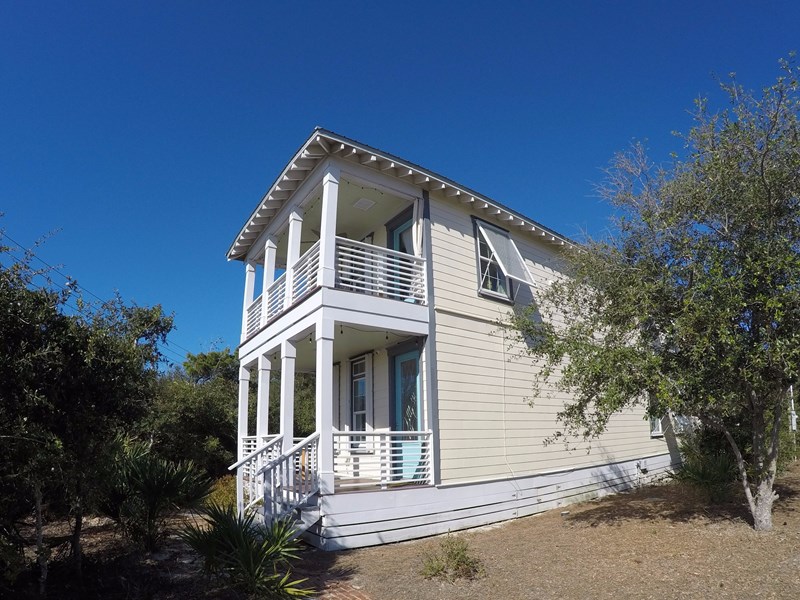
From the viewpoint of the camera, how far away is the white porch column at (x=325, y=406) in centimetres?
940

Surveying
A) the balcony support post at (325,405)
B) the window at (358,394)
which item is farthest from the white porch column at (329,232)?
the window at (358,394)

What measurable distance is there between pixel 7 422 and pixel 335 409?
978cm

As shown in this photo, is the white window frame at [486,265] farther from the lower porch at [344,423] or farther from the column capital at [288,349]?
the column capital at [288,349]

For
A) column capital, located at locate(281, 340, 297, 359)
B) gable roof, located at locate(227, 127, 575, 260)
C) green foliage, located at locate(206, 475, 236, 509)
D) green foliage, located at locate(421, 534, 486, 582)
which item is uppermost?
gable roof, located at locate(227, 127, 575, 260)

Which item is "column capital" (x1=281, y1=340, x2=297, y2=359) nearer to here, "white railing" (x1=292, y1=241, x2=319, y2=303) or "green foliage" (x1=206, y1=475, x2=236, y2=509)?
"white railing" (x1=292, y1=241, x2=319, y2=303)

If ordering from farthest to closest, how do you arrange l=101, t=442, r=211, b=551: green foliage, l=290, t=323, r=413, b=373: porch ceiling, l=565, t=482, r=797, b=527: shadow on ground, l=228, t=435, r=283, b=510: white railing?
1. l=290, t=323, r=413, b=373: porch ceiling
2. l=228, t=435, r=283, b=510: white railing
3. l=565, t=482, r=797, b=527: shadow on ground
4. l=101, t=442, r=211, b=551: green foliage

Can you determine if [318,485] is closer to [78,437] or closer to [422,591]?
[422,591]

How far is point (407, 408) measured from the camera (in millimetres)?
12062

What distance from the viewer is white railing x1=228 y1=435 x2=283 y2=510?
1012 centimetres

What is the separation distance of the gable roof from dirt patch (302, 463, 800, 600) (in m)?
5.99

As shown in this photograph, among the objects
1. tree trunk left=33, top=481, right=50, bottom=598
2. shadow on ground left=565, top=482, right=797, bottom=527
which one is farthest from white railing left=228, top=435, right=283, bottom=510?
shadow on ground left=565, top=482, right=797, bottom=527

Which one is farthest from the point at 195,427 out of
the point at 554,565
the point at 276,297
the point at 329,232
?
the point at 554,565

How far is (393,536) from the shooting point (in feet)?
32.0

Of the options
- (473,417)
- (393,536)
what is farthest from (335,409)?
(393,536)
